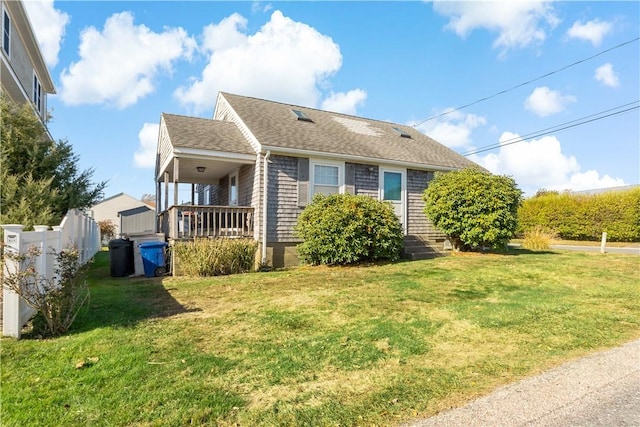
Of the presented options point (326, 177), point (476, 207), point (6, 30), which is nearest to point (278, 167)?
point (326, 177)

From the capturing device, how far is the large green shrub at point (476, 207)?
11.7 meters

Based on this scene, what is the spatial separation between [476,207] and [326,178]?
5030 millimetres

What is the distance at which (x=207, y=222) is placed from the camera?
10.3 metres

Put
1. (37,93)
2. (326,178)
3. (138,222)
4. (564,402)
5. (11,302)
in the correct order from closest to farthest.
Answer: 1. (564,402)
2. (11,302)
3. (326,178)
4. (37,93)
5. (138,222)

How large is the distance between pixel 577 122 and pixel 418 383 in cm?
2509

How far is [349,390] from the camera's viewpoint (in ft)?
10.0

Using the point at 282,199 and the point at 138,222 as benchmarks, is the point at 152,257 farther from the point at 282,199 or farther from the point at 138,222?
the point at 138,222

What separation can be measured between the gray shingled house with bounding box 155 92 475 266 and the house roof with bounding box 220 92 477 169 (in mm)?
48

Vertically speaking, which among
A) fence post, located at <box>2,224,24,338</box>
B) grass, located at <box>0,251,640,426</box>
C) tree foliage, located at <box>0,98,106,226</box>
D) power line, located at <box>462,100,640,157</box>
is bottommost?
grass, located at <box>0,251,640,426</box>

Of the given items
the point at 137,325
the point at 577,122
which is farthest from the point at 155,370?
the point at 577,122

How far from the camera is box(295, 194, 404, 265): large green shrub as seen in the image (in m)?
9.87

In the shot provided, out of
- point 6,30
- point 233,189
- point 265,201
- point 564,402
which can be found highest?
point 6,30

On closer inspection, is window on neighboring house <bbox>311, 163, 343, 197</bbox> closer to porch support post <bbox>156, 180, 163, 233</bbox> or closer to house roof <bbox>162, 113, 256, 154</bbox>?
house roof <bbox>162, 113, 256, 154</bbox>

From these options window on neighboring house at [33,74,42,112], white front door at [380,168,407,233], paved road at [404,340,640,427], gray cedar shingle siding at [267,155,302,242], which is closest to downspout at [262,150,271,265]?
gray cedar shingle siding at [267,155,302,242]
